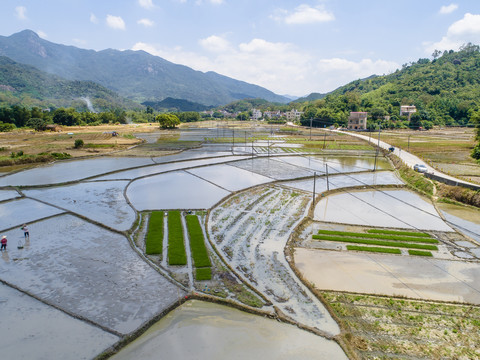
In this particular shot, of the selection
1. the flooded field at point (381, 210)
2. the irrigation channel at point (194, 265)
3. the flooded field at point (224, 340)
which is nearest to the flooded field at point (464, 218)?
the irrigation channel at point (194, 265)

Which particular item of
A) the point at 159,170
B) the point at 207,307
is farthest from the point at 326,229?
the point at 159,170

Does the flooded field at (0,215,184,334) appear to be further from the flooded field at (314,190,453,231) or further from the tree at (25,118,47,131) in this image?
the tree at (25,118,47,131)

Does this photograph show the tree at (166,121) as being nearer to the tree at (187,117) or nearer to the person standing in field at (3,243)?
the tree at (187,117)

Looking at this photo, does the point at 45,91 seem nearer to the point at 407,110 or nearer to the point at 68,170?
the point at 68,170

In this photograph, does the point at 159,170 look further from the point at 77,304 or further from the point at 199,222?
the point at 77,304

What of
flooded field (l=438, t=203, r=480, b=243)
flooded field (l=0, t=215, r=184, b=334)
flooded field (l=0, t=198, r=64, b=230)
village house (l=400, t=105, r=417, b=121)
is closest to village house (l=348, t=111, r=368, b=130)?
village house (l=400, t=105, r=417, b=121)

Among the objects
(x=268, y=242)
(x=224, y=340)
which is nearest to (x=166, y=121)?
(x=268, y=242)
